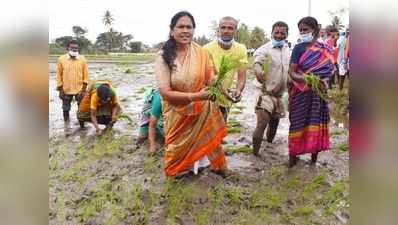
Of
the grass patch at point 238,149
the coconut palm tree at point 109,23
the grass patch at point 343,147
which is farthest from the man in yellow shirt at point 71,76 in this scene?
the grass patch at point 343,147

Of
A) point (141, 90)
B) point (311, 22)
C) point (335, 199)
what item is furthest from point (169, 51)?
point (335, 199)

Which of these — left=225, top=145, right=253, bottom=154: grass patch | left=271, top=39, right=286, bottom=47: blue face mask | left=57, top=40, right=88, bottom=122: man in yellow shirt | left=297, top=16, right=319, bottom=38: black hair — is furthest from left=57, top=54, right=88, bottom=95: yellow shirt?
left=297, top=16, right=319, bottom=38: black hair

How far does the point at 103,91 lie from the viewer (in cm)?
211

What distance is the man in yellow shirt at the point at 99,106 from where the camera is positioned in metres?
2.12

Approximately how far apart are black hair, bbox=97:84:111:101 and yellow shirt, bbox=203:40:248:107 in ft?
1.64

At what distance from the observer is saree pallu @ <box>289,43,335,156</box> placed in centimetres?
212

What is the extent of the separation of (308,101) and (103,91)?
980 millimetres

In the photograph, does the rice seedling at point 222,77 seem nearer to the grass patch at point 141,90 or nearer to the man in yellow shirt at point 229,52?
the man in yellow shirt at point 229,52

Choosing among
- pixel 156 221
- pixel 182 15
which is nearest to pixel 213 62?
pixel 182 15
